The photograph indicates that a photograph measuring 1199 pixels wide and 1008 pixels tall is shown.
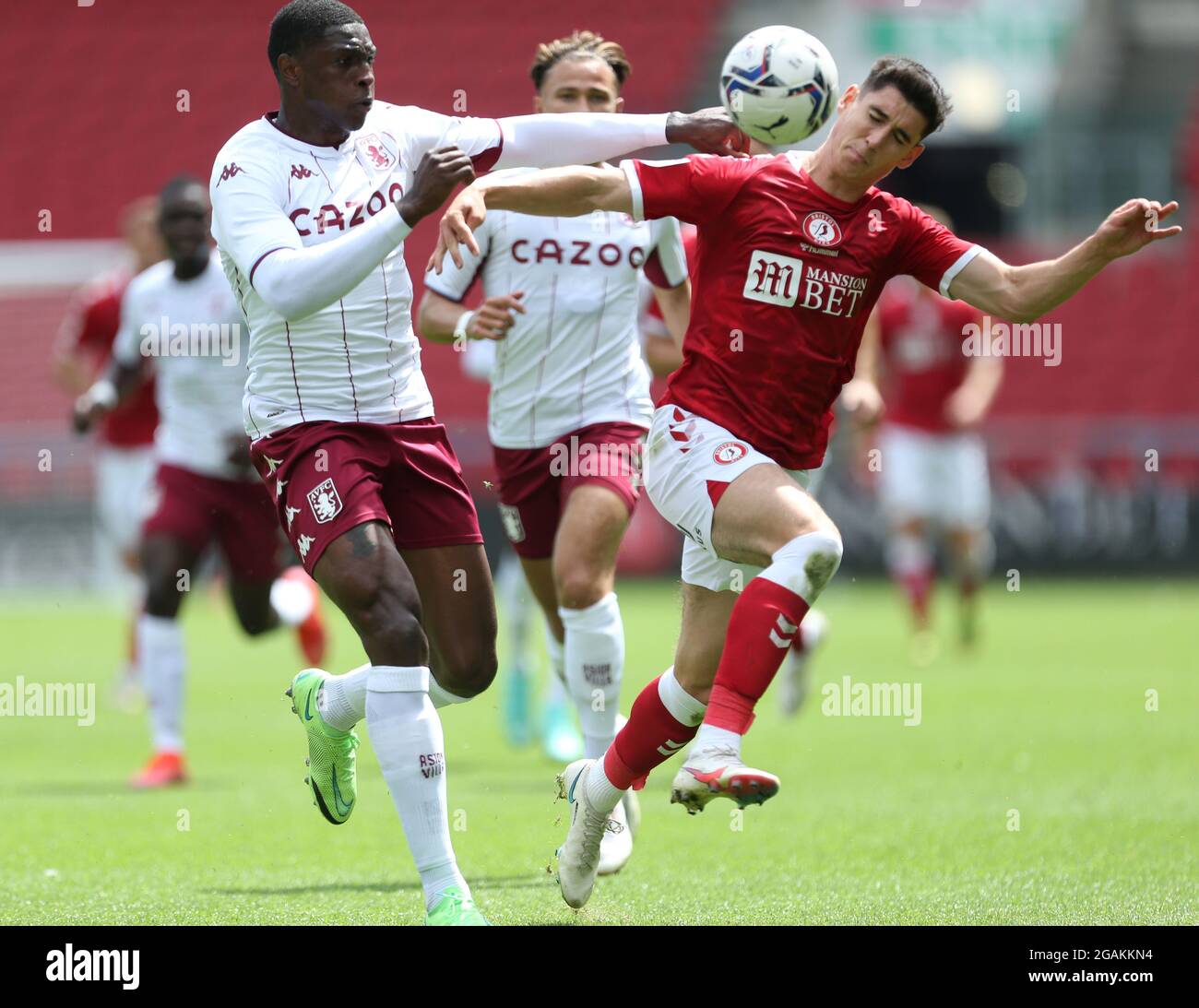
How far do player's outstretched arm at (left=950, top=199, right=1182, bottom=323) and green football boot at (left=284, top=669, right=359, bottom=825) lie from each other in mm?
2389

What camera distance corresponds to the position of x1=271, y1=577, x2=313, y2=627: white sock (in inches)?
344

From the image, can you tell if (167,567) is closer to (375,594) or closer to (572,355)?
(572,355)

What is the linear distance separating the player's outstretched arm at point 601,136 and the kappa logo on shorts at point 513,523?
1.90 meters

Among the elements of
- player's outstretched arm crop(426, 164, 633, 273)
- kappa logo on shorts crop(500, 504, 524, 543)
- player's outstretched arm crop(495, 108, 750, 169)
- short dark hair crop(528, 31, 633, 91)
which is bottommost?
kappa logo on shorts crop(500, 504, 524, 543)

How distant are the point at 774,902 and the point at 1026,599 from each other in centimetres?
1603

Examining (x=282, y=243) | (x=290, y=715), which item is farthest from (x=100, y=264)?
(x=282, y=243)

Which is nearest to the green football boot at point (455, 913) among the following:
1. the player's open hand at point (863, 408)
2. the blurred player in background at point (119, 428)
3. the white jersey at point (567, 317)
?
the white jersey at point (567, 317)

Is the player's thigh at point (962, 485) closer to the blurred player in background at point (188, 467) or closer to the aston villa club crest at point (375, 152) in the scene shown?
the blurred player in background at point (188, 467)

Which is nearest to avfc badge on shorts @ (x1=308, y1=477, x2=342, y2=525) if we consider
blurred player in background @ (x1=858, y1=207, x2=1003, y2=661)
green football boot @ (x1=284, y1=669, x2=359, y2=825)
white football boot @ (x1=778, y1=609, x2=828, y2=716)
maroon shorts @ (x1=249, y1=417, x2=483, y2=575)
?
maroon shorts @ (x1=249, y1=417, x2=483, y2=575)

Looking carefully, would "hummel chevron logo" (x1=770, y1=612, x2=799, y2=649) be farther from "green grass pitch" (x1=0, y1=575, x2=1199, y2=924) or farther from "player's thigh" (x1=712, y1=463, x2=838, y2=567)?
"green grass pitch" (x1=0, y1=575, x2=1199, y2=924)

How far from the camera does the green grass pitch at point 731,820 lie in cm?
531

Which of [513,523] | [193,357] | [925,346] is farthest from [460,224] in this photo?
[925,346]

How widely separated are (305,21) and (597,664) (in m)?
2.69

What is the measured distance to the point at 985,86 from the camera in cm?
2652
